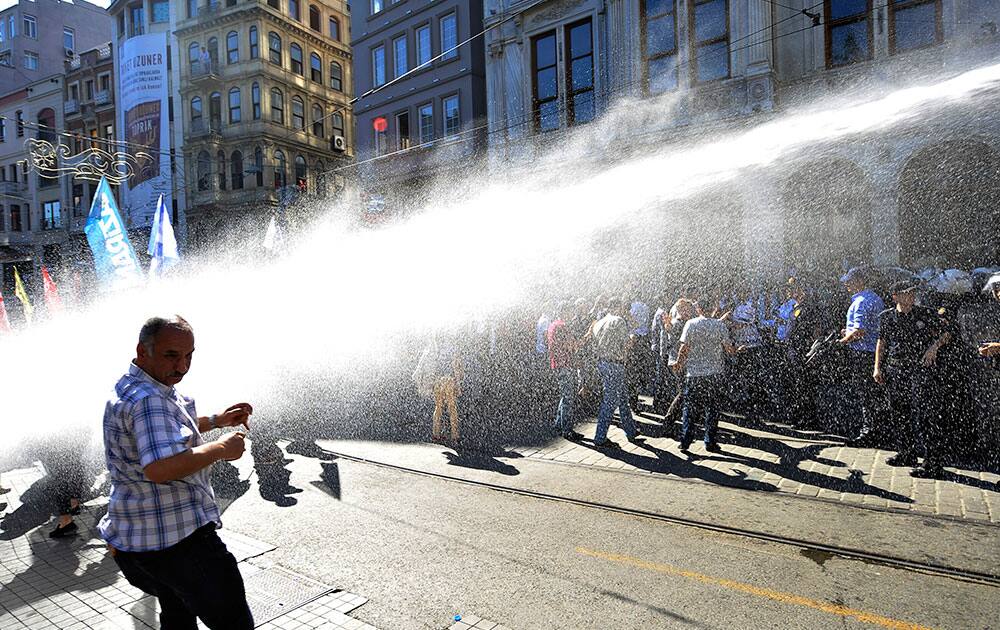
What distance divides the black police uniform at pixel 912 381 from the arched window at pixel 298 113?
123 ft

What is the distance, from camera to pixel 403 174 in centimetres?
2469

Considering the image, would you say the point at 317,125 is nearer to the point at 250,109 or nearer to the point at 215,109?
the point at 250,109

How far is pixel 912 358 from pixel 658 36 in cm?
1279

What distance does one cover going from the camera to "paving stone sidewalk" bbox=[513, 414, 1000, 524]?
5.76m

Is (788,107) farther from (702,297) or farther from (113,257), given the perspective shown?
(113,257)

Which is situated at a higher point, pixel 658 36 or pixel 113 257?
pixel 658 36

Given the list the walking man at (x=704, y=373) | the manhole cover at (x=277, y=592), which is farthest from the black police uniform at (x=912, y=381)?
the manhole cover at (x=277, y=592)

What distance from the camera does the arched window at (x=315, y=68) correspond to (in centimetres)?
3975

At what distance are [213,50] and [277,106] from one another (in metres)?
5.91

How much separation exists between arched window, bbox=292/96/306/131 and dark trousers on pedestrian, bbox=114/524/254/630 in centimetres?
3918

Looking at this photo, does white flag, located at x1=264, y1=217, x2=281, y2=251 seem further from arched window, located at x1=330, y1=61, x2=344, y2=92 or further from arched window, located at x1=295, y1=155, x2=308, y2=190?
arched window, located at x1=330, y1=61, x2=344, y2=92

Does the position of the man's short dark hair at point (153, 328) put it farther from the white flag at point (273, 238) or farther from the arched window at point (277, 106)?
the arched window at point (277, 106)

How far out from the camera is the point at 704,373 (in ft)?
25.4

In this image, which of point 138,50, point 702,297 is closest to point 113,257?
point 702,297
